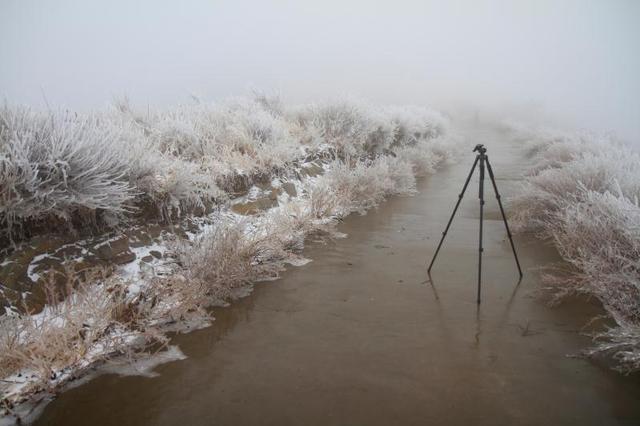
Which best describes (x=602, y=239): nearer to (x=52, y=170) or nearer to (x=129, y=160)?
(x=129, y=160)

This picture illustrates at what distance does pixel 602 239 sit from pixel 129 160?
522cm

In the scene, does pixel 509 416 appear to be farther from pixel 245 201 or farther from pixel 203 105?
pixel 203 105

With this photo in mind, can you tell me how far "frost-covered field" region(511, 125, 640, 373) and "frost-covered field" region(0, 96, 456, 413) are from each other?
3.00 meters

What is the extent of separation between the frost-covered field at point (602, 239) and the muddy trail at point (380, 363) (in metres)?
0.21

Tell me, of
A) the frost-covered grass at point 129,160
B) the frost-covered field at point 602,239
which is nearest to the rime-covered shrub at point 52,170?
the frost-covered grass at point 129,160

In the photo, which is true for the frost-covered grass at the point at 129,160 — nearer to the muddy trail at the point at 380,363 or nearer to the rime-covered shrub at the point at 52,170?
the rime-covered shrub at the point at 52,170

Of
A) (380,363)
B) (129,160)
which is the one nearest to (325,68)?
(129,160)

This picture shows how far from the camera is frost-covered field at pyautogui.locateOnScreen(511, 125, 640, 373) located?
282cm

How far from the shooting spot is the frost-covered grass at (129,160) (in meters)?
3.13

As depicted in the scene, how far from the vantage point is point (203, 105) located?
26.9ft

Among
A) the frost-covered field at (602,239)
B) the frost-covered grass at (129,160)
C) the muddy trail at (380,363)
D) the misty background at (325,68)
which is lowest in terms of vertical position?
the muddy trail at (380,363)

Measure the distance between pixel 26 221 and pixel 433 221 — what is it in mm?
5709

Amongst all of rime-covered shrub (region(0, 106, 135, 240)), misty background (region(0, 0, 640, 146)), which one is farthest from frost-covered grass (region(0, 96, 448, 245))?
misty background (region(0, 0, 640, 146))

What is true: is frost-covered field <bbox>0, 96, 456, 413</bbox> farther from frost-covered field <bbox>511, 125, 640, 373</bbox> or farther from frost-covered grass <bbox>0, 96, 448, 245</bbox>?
frost-covered field <bbox>511, 125, 640, 373</bbox>
